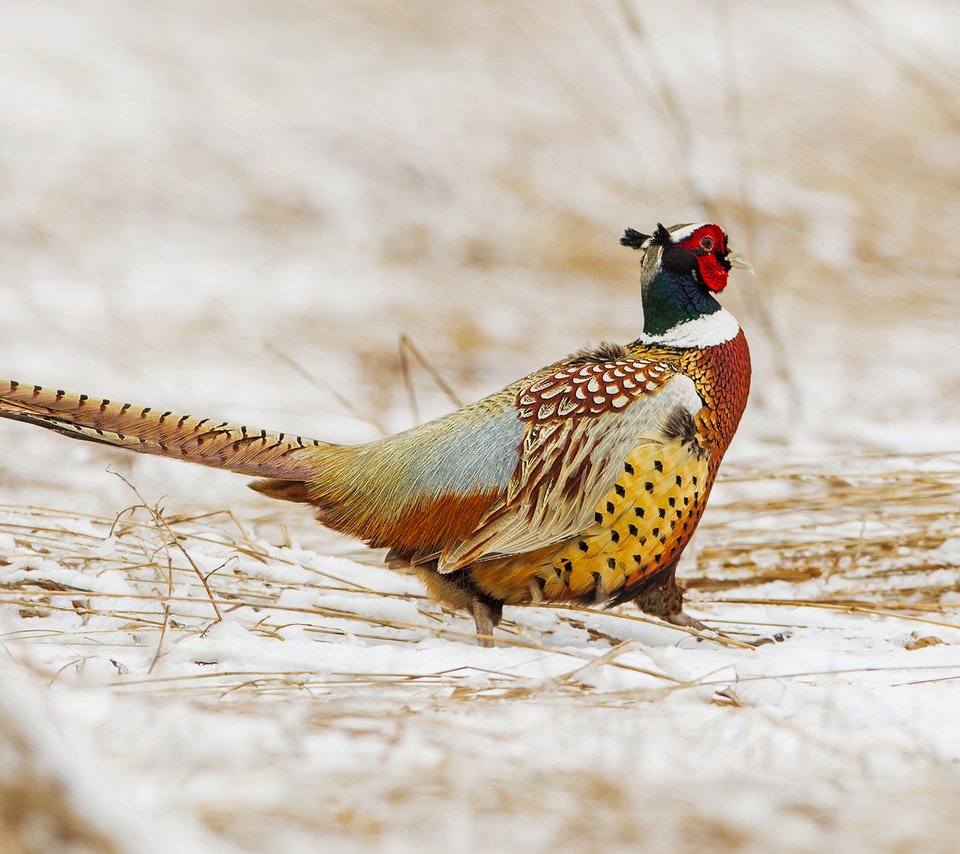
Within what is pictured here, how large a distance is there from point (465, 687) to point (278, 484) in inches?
36.7

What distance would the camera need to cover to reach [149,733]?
214 centimetres

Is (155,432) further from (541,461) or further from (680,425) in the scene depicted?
(680,425)

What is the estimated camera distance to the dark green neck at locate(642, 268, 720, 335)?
3.30 m

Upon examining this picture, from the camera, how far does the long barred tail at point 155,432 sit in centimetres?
296

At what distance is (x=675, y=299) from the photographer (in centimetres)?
331

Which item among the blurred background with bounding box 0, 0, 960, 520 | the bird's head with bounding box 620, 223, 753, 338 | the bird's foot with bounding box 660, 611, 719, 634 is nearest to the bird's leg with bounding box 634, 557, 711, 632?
the bird's foot with bounding box 660, 611, 719, 634

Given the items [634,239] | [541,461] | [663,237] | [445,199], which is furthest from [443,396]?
[541,461]

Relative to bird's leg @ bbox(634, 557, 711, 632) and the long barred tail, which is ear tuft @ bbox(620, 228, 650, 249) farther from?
the long barred tail

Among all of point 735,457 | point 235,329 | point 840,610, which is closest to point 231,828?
point 840,610

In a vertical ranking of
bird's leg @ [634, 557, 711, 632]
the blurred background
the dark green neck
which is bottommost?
bird's leg @ [634, 557, 711, 632]

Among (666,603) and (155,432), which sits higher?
(155,432)

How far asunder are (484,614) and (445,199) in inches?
265

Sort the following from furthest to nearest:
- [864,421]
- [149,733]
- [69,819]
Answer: [864,421]
[149,733]
[69,819]

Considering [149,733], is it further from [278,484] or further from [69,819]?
[278,484]
